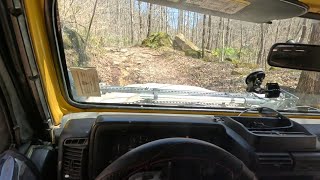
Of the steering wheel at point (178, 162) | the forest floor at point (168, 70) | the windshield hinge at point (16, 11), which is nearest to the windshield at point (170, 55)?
the forest floor at point (168, 70)

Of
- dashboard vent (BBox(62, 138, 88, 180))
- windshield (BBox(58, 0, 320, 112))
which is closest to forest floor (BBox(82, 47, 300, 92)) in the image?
windshield (BBox(58, 0, 320, 112))

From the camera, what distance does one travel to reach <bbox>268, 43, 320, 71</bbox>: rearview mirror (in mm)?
1959

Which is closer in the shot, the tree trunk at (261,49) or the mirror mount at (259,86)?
the tree trunk at (261,49)

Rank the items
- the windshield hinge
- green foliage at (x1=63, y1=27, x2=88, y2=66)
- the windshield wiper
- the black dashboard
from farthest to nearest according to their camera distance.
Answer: the windshield wiper → green foliage at (x1=63, y1=27, x2=88, y2=66) → the black dashboard → the windshield hinge

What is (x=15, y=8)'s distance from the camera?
1.55m

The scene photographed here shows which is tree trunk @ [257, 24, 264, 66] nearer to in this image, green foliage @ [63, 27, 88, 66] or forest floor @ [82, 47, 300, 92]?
forest floor @ [82, 47, 300, 92]

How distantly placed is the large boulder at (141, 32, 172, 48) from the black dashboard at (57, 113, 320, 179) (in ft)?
1.22

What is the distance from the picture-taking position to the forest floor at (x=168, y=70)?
1924 millimetres

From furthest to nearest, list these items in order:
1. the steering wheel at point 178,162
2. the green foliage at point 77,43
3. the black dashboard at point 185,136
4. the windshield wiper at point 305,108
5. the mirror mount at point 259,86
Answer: the windshield wiper at point 305,108, the mirror mount at point 259,86, the green foliage at point 77,43, the black dashboard at point 185,136, the steering wheel at point 178,162

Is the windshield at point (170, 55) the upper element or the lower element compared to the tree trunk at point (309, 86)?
upper

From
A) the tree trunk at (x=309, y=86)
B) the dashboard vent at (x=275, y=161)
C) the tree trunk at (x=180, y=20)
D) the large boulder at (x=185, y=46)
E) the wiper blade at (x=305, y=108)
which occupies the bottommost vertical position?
the dashboard vent at (x=275, y=161)

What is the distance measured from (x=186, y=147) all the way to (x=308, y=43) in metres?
1.10

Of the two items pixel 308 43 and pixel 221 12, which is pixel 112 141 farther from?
pixel 308 43

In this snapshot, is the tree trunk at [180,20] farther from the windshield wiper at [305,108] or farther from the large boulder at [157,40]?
the windshield wiper at [305,108]
